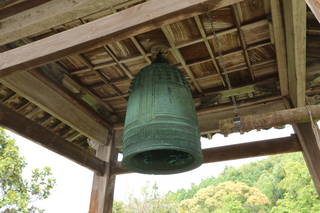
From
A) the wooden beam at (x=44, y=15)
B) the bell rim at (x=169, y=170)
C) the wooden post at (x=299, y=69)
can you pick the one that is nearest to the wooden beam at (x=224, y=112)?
the wooden post at (x=299, y=69)

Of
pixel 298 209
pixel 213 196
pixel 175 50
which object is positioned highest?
pixel 213 196

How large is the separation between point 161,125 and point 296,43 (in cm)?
114

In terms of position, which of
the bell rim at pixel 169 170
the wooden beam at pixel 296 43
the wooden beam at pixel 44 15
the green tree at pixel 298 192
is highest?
the green tree at pixel 298 192

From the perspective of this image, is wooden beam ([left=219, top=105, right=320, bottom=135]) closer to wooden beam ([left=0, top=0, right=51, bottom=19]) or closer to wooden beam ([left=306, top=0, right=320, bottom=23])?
wooden beam ([left=306, top=0, right=320, bottom=23])

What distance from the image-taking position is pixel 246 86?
2938mm

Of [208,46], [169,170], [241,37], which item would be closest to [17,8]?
[208,46]

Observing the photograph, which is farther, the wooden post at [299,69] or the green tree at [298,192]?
the green tree at [298,192]

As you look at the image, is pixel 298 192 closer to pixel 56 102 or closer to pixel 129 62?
pixel 129 62

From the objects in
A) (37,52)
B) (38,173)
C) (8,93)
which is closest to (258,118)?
(37,52)

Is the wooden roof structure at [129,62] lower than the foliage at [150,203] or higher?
lower

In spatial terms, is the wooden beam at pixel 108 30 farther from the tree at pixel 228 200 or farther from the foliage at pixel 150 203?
the tree at pixel 228 200

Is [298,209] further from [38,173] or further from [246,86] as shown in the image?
[246,86]

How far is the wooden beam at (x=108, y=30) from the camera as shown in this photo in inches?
51.6

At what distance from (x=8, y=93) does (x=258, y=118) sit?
2500 mm
